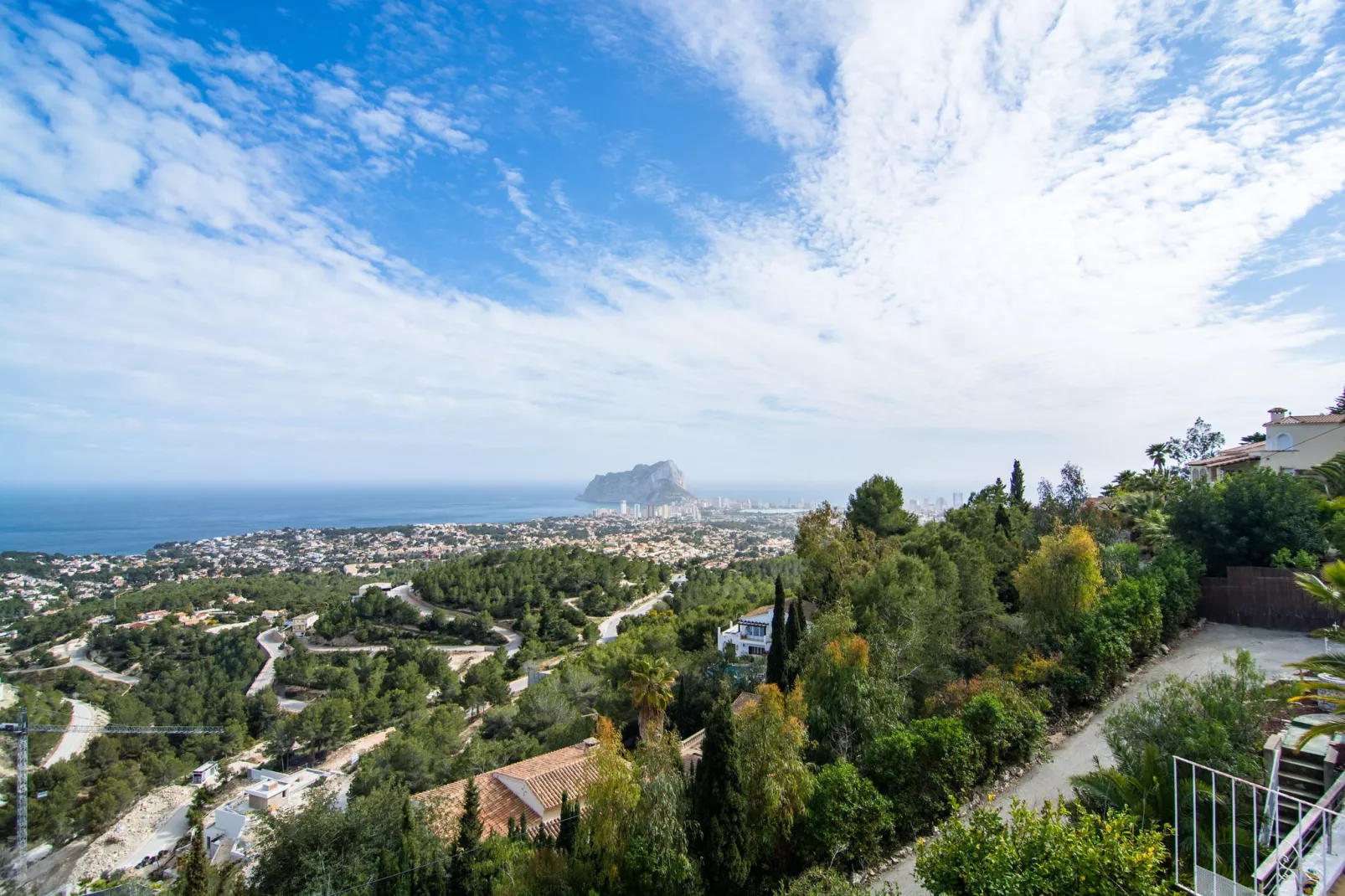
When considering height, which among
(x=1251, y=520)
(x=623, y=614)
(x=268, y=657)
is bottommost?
(x=268, y=657)

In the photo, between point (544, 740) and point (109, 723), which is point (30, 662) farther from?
point (544, 740)

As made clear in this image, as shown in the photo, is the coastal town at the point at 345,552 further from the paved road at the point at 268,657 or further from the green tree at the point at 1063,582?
the green tree at the point at 1063,582

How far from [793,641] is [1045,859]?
441 inches

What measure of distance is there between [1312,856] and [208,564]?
10014cm

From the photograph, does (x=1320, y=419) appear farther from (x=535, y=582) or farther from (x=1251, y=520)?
(x=535, y=582)

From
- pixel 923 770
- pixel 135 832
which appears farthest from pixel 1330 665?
pixel 135 832

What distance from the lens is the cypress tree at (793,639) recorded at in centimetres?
1459

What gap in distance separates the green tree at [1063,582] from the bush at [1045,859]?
26.4ft

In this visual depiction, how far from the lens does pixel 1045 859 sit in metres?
4.29

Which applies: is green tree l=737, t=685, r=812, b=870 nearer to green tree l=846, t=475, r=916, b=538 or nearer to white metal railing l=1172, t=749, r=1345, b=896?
white metal railing l=1172, t=749, r=1345, b=896

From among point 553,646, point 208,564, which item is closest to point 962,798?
point 553,646

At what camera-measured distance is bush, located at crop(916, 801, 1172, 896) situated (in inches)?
158

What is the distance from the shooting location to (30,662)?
38562 millimetres

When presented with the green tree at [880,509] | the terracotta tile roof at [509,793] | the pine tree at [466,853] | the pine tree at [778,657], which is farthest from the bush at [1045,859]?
the green tree at [880,509]
